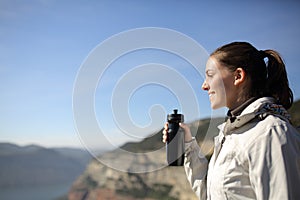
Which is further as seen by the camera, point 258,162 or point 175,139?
point 175,139

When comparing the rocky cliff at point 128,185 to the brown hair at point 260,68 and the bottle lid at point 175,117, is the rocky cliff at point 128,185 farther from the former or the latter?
the brown hair at point 260,68

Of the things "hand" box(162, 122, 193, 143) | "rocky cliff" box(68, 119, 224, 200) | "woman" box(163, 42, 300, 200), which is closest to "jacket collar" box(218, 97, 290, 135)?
"woman" box(163, 42, 300, 200)

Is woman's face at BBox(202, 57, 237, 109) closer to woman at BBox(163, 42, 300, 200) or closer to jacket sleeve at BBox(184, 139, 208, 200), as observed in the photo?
woman at BBox(163, 42, 300, 200)

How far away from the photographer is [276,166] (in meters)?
0.59

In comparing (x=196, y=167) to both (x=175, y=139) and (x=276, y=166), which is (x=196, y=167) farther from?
(x=276, y=166)

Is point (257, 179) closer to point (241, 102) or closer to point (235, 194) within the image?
point (235, 194)

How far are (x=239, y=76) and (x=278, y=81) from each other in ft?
0.29

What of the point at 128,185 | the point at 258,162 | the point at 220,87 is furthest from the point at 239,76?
the point at 128,185

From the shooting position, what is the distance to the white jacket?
0.59 m

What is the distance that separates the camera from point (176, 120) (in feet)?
2.91

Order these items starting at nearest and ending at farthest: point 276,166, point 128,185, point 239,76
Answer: point 276,166 → point 239,76 → point 128,185

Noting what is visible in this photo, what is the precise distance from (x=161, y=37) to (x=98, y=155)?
13.8 inches

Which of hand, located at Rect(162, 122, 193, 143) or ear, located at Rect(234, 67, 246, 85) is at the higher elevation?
ear, located at Rect(234, 67, 246, 85)

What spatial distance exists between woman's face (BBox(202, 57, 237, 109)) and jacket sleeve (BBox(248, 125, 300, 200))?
0.15 meters
